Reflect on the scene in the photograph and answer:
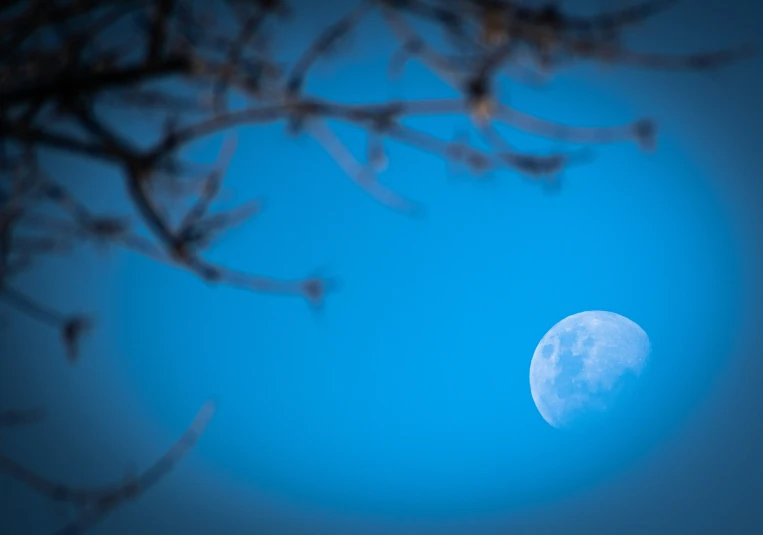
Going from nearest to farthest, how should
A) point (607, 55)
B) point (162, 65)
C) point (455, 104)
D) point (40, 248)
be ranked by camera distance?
point (455, 104) < point (607, 55) < point (162, 65) < point (40, 248)

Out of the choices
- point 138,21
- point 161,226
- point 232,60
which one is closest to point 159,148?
point 161,226

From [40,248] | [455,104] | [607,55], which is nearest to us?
[455,104]

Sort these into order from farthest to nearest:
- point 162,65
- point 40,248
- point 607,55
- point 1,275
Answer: point 40,248 < point 1,275 < point 162,65 < point 607,55

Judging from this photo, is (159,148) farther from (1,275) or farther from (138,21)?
(1,275)

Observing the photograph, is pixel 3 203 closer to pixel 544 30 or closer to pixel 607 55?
pixel 544 30

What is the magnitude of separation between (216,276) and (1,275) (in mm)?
859

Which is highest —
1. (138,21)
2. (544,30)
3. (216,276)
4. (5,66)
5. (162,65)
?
(5,66)

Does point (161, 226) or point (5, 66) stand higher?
point (5, 66)

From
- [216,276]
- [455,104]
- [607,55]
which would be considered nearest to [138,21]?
[216,276]

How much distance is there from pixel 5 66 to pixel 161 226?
4.20 feet

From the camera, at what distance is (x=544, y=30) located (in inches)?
62.6

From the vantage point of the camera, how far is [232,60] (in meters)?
1.87

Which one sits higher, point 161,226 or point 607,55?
point 607,55

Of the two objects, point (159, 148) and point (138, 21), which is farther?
point (138, 21)
